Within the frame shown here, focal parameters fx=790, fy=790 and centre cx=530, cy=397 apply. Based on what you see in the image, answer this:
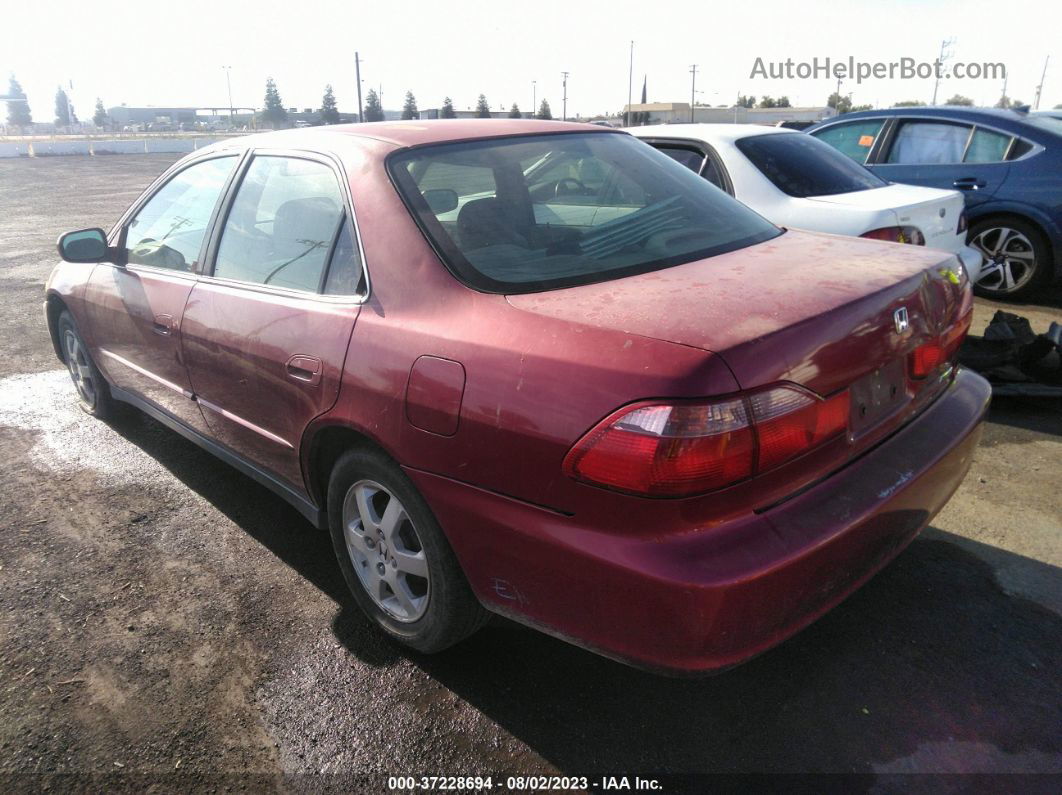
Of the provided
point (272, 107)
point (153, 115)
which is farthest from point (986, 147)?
point (153, 115)

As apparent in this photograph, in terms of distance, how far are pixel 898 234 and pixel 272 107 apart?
364ft

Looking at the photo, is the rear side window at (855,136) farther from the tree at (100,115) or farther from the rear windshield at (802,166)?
the tree at (100,115)

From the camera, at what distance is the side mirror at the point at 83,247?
12.2 feet

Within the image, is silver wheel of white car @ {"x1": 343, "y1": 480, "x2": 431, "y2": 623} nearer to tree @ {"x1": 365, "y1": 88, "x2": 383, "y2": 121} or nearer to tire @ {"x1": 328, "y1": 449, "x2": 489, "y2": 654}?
tire @ {"x1": 328, "y1": 449, "x2": 489, "y2": 654}

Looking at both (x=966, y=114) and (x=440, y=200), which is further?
(x=966, y=114)

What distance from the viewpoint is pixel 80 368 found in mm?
4699

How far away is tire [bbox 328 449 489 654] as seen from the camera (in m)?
2.26

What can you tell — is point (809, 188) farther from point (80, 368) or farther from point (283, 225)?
point (80, 368)

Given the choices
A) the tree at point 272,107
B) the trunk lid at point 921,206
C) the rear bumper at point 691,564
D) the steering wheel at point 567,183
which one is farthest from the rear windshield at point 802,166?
the tree at point 272,107

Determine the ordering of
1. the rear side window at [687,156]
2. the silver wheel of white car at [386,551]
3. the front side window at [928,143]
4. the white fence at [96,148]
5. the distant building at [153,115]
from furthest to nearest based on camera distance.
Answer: the distant building at [153,115] < the white fence at [96,148] < the front side window at [928,143] < the rear side window at [687,156] < the silver wheel of white car at [386,551]

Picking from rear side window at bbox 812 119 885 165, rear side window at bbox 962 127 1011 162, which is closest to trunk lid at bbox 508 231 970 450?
rear side window at bbox 962 127 1011 162

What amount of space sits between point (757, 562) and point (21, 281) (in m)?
9.70

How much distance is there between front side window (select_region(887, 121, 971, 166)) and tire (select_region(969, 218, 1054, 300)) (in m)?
0.72

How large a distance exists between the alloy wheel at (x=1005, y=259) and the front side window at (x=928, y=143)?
0.78 meters
